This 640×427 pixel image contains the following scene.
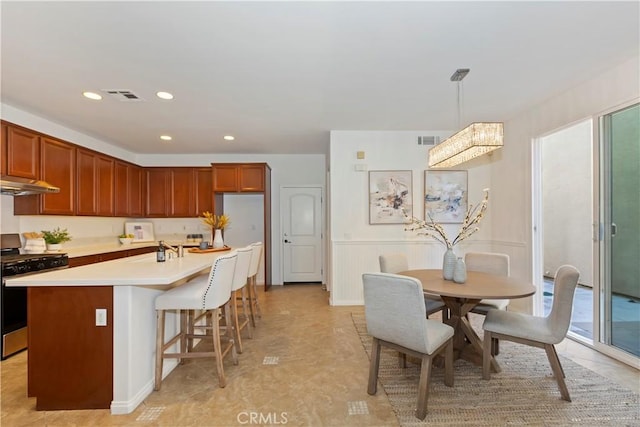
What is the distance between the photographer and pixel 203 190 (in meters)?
5.83

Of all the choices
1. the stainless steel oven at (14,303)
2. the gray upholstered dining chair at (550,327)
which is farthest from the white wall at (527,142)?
the stainless steel oven at (14,303)

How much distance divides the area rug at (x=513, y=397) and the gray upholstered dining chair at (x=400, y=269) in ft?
1.55

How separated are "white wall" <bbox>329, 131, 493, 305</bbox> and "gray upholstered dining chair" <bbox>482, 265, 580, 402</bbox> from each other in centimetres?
222

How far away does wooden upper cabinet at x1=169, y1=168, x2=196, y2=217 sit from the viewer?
5.80m

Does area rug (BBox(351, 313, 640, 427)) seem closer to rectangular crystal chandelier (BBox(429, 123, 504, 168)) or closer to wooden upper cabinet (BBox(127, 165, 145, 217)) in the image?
rectangular crystal chandelier (BBox(429, 123, 504, 168))

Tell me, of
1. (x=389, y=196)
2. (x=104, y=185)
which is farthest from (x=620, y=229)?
(x=104, y=185)

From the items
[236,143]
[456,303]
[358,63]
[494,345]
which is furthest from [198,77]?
[494,345]

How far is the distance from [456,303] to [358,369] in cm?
101

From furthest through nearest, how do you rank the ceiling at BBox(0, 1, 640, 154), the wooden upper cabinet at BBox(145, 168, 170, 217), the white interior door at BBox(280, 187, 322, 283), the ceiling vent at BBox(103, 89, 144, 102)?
the white interior door at BBox(280, 187, 322, 283) → the wooden upper cabinet at BBox(145, 168, 170, 217) → the ceiling vent at BBox(103, 89, 144, 102) → the ceiling at BBox(0, 1, 640, 154)

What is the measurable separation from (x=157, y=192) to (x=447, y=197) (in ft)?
16.7

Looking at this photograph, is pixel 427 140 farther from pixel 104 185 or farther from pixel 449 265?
pixel 104 185

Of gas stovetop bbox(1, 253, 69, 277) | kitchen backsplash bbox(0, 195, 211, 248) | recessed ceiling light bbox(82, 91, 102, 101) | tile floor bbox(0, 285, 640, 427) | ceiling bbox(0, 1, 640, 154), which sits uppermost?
ceiling bbox(0, 1, 640, 154)

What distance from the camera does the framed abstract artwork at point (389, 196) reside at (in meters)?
4.55

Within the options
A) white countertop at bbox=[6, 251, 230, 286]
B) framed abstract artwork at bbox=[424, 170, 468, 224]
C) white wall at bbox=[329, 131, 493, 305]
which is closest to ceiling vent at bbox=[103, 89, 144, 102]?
white countertop at bbox=[6, 251, 230, 286]
